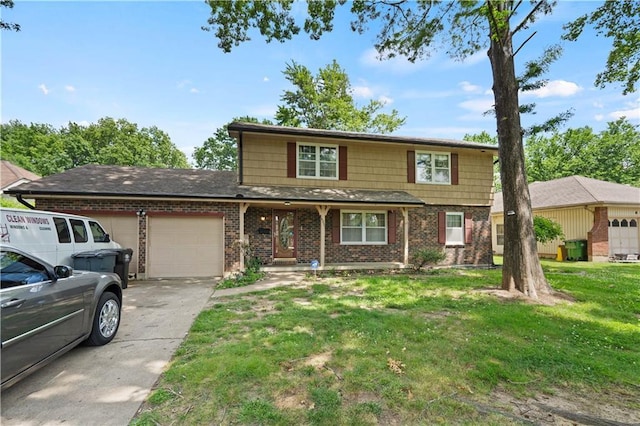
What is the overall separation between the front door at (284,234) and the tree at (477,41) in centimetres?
595

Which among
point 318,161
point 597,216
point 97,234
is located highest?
point 318,161

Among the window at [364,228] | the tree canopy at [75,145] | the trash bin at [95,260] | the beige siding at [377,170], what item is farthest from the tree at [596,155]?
the tree canopy at [75,145]

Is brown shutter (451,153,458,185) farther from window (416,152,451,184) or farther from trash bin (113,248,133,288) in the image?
trash bin (113,248,133,288)

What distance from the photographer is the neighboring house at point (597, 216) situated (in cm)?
1420

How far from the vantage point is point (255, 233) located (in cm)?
1066

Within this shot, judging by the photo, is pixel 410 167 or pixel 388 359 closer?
pixel 388 359

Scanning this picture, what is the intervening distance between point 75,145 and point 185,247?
34.6 m

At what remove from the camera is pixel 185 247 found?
9.36 metres

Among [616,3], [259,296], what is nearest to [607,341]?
[259,296]

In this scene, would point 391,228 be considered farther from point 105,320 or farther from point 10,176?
point 10,176

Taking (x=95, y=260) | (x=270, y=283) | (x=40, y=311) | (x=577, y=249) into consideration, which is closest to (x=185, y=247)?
(x=95, y=260)

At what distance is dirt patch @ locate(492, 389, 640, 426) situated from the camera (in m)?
2.53

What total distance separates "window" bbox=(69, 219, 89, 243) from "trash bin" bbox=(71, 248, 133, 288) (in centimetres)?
32

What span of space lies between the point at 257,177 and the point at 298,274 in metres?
3.90
